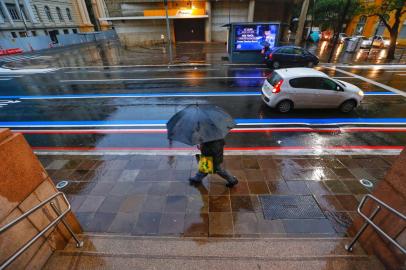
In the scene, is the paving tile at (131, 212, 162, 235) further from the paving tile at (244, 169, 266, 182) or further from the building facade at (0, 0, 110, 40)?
the building facade at (0, 0, 110, 40)

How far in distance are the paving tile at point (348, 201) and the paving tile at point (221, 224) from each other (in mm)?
2511

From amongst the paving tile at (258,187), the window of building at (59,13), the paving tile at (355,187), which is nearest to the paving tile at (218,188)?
the paving tile at (258,187)

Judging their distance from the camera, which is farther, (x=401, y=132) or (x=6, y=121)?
(x=6, y=121)

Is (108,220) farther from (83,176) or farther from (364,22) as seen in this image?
(364,22)

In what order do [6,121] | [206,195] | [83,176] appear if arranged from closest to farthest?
[206,195] → [83,176] → [6,121]

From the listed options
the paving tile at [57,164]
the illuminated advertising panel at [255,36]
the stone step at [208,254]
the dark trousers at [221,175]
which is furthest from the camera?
the illuminated advertising panel at [255,36]

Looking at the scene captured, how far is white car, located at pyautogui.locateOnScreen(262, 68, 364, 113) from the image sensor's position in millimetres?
8539

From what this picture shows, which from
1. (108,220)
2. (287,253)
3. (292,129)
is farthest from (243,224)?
(292,129)

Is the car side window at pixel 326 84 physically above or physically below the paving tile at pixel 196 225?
above

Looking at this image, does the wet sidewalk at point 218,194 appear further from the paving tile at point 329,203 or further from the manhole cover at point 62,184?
the manhole cover at point 62,184

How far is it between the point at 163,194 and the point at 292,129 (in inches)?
212

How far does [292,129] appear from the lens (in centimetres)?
784

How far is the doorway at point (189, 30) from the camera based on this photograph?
3628 cm

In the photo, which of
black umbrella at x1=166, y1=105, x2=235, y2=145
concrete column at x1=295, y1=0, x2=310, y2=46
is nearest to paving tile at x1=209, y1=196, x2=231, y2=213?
black umbrella at x1=166, y1=105, x2=235, y2=145
